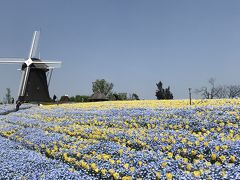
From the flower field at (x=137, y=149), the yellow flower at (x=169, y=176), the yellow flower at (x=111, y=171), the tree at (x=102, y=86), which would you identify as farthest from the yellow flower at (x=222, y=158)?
the tree at (x=102, y=86)

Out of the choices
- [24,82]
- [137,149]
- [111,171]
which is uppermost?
[24,82]

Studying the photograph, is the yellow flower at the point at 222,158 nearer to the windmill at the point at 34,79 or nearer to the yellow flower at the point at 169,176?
the yellow flower at the point at 169,176

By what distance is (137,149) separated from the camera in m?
9.20

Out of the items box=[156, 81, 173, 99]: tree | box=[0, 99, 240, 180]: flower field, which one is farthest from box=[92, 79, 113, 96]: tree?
box=[0, 99, 240, 180]: flower field

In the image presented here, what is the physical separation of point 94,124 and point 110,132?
2927mm

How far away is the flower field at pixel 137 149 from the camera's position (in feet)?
21.9

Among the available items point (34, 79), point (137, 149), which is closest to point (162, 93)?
point (34, 79)

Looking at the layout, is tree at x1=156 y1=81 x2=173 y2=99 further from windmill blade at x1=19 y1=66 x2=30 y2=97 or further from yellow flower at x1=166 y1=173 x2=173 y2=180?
yellow flower at x1=166 y1=173 x2=173 y2=180

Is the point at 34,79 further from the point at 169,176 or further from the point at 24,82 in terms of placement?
the point at 169,176

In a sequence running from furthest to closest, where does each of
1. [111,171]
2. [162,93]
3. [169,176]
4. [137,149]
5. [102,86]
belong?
[102,86]
[162,93]
[137,149]
[111,171]
[169,176]

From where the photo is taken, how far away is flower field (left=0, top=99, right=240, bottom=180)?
6672 millimetres

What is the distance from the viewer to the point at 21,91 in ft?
133

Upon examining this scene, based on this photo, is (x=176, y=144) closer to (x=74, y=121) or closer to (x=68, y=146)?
(x=68, y=146)

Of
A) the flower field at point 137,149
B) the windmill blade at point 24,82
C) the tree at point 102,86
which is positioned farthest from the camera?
the tree at point 102,86
